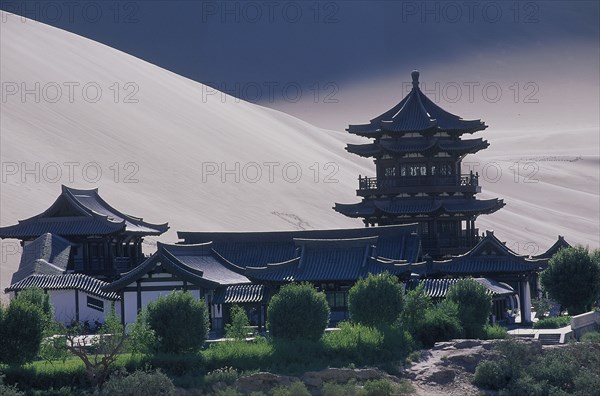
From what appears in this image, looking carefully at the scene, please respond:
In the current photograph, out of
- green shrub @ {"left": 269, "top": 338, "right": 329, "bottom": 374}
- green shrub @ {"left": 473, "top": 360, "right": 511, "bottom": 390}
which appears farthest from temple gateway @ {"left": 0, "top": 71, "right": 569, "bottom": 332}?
green shrub @ {"left": 473, "top": 360, "right": 511, "bottom": 390}

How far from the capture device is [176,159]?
110 metres

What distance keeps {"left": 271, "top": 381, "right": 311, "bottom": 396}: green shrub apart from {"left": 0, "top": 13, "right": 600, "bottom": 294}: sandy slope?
3281 centimetres

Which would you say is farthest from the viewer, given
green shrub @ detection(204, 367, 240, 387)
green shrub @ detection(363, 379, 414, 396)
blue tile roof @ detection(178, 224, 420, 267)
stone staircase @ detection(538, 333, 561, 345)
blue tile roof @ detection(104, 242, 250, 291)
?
blue tile roof @ detection(178, 224, 420, 267)

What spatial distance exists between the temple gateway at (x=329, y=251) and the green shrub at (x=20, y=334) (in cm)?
651

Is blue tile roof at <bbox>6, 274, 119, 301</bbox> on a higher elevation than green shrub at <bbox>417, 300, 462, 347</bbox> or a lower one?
higher

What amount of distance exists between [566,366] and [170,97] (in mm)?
92636

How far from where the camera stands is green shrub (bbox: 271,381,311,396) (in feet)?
125

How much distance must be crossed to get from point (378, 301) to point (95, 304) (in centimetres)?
1386

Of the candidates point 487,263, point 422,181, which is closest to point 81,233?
point 422,181

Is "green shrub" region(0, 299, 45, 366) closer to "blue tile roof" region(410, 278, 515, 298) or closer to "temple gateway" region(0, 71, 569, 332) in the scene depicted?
"temple gateway" region(0, 71, 569, 332)

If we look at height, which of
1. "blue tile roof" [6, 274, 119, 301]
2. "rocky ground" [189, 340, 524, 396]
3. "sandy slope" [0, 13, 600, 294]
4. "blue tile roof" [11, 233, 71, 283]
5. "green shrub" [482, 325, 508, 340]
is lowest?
"rocky ground" [189, 340, 524, 396]

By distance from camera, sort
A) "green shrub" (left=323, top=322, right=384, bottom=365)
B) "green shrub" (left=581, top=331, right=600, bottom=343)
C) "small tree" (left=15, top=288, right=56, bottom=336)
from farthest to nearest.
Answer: "green shrub" (left=581, top=331, right=600, bottom=343) < "small tree" (left=15, top=288, right=56, bottom=336) < "green shrub" (left=323, top=322, right=384, bottom=365)

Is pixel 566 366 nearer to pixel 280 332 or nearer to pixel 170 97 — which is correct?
pixel 280 332

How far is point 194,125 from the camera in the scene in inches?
4870
